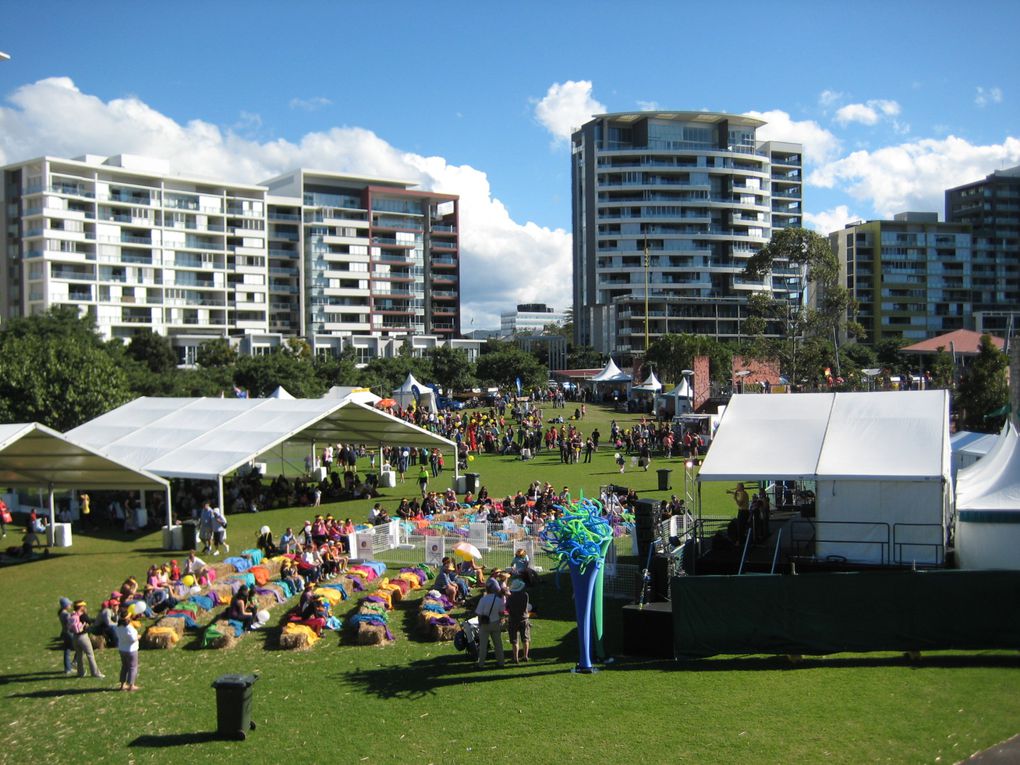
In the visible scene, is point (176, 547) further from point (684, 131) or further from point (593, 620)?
point (684, 131)

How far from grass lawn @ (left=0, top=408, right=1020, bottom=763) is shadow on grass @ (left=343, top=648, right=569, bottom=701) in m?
0.04

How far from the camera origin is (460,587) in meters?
16.8

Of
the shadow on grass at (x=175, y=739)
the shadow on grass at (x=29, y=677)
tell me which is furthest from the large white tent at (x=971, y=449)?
the shadow on grass at (x=29, y=677)

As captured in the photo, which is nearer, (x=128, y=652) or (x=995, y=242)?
(x=128, y=652)

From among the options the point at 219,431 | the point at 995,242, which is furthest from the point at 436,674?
the point at 995,242

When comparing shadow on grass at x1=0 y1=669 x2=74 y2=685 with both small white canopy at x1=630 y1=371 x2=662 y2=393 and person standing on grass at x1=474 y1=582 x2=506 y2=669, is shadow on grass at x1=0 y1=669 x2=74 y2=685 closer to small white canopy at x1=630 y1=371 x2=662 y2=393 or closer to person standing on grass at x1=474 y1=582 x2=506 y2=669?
person standing on grass at x1=474 y1=582 x2=506 y2=669

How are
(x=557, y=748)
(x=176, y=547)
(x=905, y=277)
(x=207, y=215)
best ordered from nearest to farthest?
(x=557, y=748)
(x=176, y=547)
(x=207, y=215)
(x=905, y=277)

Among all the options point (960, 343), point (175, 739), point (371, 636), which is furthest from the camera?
point (960, 343)

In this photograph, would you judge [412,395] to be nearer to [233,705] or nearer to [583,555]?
[583,555]

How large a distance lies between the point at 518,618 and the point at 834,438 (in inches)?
231

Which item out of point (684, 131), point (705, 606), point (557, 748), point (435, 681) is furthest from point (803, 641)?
point (684, 131)

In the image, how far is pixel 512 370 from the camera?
2719 inches

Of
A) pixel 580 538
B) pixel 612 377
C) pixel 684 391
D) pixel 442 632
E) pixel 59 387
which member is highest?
pixel 59 387

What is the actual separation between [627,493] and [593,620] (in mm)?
12022
